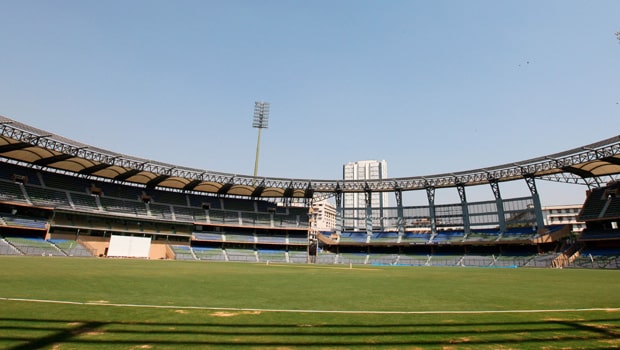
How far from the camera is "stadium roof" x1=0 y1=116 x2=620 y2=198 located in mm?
42562

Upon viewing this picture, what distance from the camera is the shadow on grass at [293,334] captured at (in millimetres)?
5500

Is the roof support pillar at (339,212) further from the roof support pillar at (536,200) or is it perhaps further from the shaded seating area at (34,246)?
the shaded seating area at (34,246)

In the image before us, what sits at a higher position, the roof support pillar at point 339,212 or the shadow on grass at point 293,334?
the roof support pillar at point 339,212

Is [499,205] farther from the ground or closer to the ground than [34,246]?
farther from the ground

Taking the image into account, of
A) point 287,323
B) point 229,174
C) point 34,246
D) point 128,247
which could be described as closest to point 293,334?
point 287,323

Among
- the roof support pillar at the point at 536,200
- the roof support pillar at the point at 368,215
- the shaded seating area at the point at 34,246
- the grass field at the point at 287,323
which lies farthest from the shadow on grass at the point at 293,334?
the roof support pillar at the point at 368,215

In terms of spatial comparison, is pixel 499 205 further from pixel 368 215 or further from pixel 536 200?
pixel 368 215

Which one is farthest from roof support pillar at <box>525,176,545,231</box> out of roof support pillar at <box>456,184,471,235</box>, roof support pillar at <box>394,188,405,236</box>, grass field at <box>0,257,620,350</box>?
grass field at <box>0,257,620,350</box>

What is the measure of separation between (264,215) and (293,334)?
69.4 metres

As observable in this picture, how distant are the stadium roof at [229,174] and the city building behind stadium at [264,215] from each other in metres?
0.20

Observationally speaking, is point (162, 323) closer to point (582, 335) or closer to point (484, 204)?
point (582, 335)

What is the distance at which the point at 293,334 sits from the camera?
6.24 m

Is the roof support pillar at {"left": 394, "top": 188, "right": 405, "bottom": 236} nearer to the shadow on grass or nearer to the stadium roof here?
the stadium roof

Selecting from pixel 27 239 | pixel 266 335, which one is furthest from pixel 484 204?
pixel 27 239
